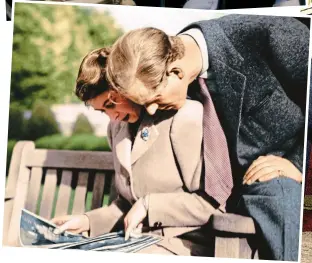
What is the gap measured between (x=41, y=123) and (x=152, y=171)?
0.62 meters

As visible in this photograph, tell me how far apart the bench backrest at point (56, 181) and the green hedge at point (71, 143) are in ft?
0.07

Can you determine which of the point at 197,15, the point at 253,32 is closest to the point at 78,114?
the point at 197,15

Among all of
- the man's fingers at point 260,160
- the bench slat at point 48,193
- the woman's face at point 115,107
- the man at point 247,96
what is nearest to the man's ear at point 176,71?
the man at point 247,96

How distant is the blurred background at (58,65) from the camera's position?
2576mm

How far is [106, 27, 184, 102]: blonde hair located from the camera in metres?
2.53

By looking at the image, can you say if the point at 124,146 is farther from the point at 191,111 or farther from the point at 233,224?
the point at 233,224

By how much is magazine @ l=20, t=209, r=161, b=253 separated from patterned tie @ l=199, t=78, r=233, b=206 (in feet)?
1.24

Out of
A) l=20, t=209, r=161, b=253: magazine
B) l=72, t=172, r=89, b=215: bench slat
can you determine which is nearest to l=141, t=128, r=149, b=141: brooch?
l=72, t=172, r=89, b=215: bench slat

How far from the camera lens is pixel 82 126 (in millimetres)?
2596

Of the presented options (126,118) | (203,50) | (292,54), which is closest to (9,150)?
(126,118)

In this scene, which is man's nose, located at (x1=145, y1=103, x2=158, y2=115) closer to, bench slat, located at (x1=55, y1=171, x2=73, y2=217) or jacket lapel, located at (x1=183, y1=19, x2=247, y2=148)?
jacket lapel, located at (x1=183, y1=19, x2=247, y2=148)

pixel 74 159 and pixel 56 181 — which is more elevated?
pixel 74 159

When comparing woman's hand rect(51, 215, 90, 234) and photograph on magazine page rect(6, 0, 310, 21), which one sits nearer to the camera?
woman's hand rect(51, 215, 90, 234)

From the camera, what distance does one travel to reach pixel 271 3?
3.22 m
